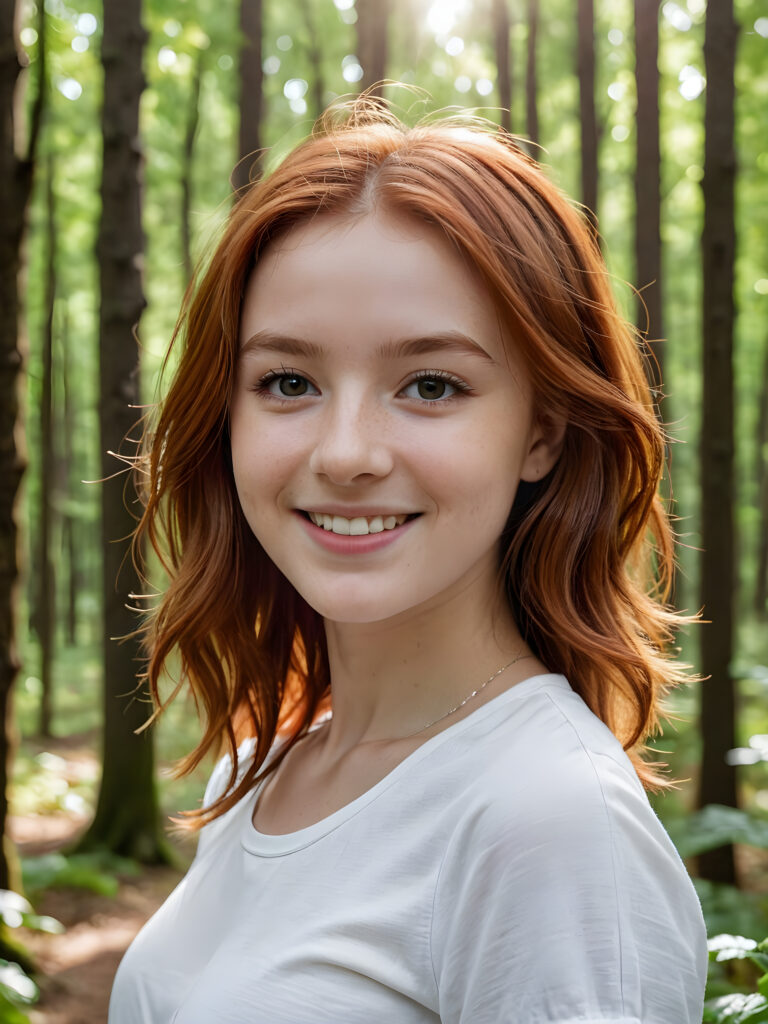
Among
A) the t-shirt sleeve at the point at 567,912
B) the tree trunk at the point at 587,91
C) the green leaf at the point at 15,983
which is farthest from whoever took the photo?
the tree trunk at the point at 587,91

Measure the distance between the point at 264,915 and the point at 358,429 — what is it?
71cm

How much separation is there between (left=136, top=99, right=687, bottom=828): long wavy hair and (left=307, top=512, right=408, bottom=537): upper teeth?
0.31 metres

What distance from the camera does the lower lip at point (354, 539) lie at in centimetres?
140

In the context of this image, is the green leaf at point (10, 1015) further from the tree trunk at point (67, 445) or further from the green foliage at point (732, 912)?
the tree trunk at point (67, 445)

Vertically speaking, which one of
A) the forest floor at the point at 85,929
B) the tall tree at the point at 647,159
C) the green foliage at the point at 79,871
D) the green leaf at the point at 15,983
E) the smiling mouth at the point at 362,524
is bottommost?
the forest floor at the point at 85,929

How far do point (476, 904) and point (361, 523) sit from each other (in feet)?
1.75

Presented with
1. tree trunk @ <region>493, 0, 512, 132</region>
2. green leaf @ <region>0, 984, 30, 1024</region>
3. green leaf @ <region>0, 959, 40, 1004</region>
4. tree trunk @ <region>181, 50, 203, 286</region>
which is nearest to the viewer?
green leaf @ <region>0, 984, 30, 1024</region>

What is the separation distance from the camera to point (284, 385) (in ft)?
4.86

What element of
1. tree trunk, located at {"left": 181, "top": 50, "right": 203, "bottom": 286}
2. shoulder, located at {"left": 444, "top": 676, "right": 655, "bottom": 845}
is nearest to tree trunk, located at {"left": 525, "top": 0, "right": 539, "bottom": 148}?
tree trunk, located at {"left": 181, "top": 50, "right": 203, "bottom": 286}

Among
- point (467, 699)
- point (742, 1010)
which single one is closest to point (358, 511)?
point (467, 699)

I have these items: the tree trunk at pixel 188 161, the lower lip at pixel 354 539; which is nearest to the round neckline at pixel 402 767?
the lower lip at pixel 354 539

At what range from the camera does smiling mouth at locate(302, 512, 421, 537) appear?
140 centimetres

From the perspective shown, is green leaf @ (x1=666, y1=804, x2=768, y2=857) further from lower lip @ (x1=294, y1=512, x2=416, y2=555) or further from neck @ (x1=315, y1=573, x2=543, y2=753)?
lower lip @ (x1=294, y1=512, x2=416, y2=555)

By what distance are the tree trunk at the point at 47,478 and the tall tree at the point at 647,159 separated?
7.33 m
